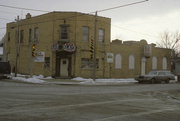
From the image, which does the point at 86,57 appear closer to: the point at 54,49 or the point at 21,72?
the point at 54,49

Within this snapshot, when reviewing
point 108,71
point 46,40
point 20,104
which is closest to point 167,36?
point 108,71

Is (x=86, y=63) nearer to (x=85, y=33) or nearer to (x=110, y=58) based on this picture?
(x=110, y=58)

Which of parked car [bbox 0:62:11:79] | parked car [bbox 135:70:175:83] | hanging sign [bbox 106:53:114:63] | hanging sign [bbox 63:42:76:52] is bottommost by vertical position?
parked car [bbox 135:70:175:83]

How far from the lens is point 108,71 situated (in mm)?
40688

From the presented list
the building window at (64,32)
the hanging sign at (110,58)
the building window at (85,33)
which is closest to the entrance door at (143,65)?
the hanging sign at (110,58)

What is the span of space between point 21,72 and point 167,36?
36706mm

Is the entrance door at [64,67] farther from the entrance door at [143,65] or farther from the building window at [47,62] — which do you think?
the entrance door at [143,65]

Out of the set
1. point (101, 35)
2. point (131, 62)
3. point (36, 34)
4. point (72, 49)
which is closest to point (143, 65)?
point (131, 62)

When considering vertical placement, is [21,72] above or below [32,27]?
below

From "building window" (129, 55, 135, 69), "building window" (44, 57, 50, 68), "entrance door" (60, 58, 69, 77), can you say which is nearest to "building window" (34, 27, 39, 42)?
"building window" (44, 57, 50, 68)

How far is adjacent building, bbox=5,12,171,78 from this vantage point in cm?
3775

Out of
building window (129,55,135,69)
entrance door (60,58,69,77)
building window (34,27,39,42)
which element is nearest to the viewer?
entrance door (60,58,69,77)

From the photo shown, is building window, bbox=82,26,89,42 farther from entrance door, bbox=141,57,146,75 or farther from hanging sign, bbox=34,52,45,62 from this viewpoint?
entrance door, bbox=141,57,146,75

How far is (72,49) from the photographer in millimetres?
36969
